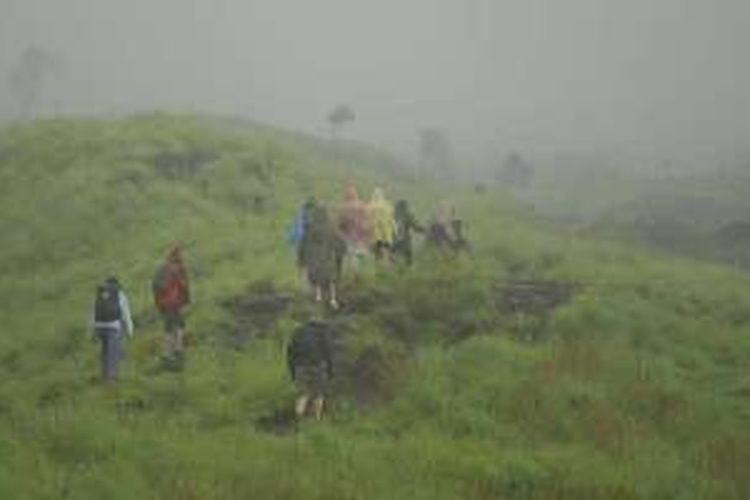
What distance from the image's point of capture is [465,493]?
548 inches

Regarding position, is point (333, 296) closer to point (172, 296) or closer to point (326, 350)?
point (172, 296)

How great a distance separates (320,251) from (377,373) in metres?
3.64

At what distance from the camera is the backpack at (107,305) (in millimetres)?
19734

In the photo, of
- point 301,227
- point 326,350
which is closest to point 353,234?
point 301,227

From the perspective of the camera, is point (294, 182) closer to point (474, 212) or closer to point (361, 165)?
point (474, 212)

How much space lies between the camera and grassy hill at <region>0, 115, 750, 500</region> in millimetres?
Result: 14258

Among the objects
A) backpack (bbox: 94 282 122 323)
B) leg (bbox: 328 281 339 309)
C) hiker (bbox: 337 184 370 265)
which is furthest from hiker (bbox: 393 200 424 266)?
backpack (bbox: 94 282 122 323)

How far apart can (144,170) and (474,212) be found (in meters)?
13.1

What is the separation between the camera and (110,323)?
1962 centimetres

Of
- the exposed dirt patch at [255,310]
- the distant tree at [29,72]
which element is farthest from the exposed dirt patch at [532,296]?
the distant tree at [29,72]

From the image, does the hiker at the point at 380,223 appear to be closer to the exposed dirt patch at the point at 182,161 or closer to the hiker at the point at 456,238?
the hiker at the point at 456,238

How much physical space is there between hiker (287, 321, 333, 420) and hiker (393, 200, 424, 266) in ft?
27.6

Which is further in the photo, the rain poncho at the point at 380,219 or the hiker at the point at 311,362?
the rain poncho at the point at 380,219

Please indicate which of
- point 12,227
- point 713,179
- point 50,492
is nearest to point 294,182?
point 12,227
